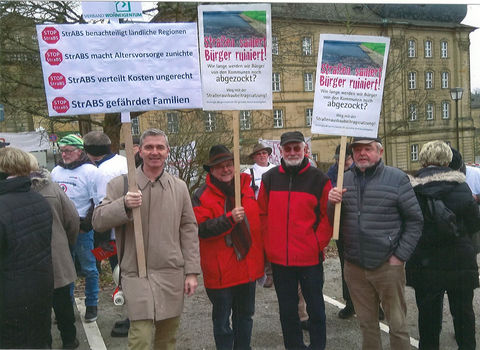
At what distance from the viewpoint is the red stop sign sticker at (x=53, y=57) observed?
2955mm

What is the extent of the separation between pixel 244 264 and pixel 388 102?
246 inches

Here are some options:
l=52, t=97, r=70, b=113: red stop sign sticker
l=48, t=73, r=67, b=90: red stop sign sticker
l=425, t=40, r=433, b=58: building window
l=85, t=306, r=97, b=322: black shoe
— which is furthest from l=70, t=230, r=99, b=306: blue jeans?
l=425, t=40, r=433, b=58: building window

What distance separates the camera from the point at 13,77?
952 cm

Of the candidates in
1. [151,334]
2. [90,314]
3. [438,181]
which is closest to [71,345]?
[90,314]

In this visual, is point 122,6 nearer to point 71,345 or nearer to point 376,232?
point 376,232

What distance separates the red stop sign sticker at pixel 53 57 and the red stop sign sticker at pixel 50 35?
0.06 meters

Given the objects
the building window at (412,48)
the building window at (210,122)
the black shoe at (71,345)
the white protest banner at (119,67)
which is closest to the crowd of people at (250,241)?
the white protest banner at (119,67)

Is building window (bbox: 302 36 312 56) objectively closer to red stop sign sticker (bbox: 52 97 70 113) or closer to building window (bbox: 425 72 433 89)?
building window (bbox: 425 72 433 89)

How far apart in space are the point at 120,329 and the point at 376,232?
106 inches

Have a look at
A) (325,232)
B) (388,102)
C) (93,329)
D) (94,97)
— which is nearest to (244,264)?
(325,232)

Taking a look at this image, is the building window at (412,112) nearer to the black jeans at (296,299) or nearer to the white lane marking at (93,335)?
the black jeans at (296,299)

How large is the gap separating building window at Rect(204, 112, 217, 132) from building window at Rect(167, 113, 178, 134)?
715mm

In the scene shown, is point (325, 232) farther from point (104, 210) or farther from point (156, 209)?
point (104, 210)

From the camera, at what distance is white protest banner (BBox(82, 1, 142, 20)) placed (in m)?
3.16
